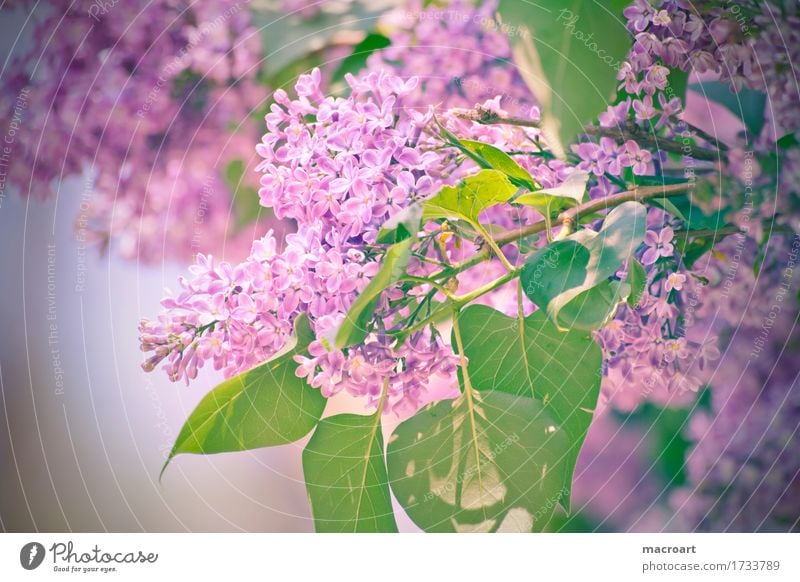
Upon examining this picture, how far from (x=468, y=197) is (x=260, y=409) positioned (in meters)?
0.19

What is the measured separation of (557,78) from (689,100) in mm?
111

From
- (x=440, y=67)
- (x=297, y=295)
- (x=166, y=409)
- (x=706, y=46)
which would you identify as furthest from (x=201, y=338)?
(x=706, y=46)

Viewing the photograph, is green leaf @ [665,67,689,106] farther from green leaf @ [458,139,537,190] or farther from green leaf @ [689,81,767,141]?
green leaf @ [458,139,537,190]

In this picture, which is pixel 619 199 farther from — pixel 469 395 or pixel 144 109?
pixel 144 109

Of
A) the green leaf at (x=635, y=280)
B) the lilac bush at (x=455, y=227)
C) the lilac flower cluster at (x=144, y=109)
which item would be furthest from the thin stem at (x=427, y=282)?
the lilac flower cluster at (x=144, y=109)

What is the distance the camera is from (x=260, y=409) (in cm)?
51

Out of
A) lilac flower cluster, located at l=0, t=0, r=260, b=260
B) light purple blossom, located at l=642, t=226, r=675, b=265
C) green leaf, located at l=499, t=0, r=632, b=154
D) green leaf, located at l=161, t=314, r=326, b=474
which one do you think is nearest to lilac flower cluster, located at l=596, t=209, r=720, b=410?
light purple blossom, located at l=642, t=226, r=675, b=265

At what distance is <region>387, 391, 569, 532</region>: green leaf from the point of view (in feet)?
1.75

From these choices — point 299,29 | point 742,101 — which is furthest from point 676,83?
point 299,29

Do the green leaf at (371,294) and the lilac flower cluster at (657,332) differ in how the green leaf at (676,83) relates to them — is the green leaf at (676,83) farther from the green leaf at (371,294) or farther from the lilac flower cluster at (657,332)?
the green leaf at (371,294)

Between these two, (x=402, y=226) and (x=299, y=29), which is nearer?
(x=402, y=226)

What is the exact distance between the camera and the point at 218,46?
631 mm

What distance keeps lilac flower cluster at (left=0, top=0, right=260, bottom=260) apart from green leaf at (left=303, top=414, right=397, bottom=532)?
192 mm

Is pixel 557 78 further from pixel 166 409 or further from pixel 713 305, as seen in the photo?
pixel 166 409
